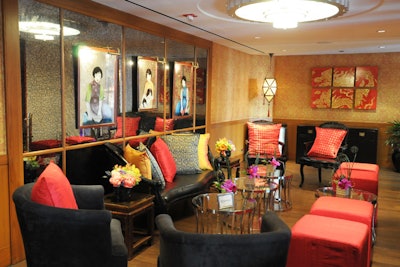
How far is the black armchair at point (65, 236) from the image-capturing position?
2.16 meters

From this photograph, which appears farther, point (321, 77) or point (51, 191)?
point (321, 77)

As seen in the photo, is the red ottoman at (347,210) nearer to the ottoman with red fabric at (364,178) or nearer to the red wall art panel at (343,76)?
the ottoman with red fabric at (364,178)

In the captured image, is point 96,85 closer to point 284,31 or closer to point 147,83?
point 147,83

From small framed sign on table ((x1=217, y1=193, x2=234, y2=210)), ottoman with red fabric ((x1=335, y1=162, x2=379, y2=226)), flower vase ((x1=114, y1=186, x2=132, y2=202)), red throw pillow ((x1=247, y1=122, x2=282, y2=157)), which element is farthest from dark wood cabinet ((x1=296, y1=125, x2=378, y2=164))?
flower vase ((x1=114, y1=186, x2=132, y2=202))

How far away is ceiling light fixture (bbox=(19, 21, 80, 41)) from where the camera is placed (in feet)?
10.1

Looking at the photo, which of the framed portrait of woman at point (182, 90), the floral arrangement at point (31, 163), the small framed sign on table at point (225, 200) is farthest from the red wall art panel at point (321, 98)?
the floral arrangement at point (31, 163)

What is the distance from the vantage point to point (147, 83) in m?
4.82

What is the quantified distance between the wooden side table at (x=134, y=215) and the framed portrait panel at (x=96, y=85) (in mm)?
887

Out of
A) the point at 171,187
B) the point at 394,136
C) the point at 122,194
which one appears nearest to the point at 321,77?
the point at 394,136

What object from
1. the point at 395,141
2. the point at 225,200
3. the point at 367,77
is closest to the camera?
the point at 225,200

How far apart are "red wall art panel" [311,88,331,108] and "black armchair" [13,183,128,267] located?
6749mm

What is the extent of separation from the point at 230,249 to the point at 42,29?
8.27 feet

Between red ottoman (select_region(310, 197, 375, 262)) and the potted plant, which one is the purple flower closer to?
red ottoman (select_region(310, 197, 375, 262))

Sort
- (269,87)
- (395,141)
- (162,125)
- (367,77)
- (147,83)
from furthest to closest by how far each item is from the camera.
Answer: (269,87), (367,77), (395,141), (162,125), (147,83)
